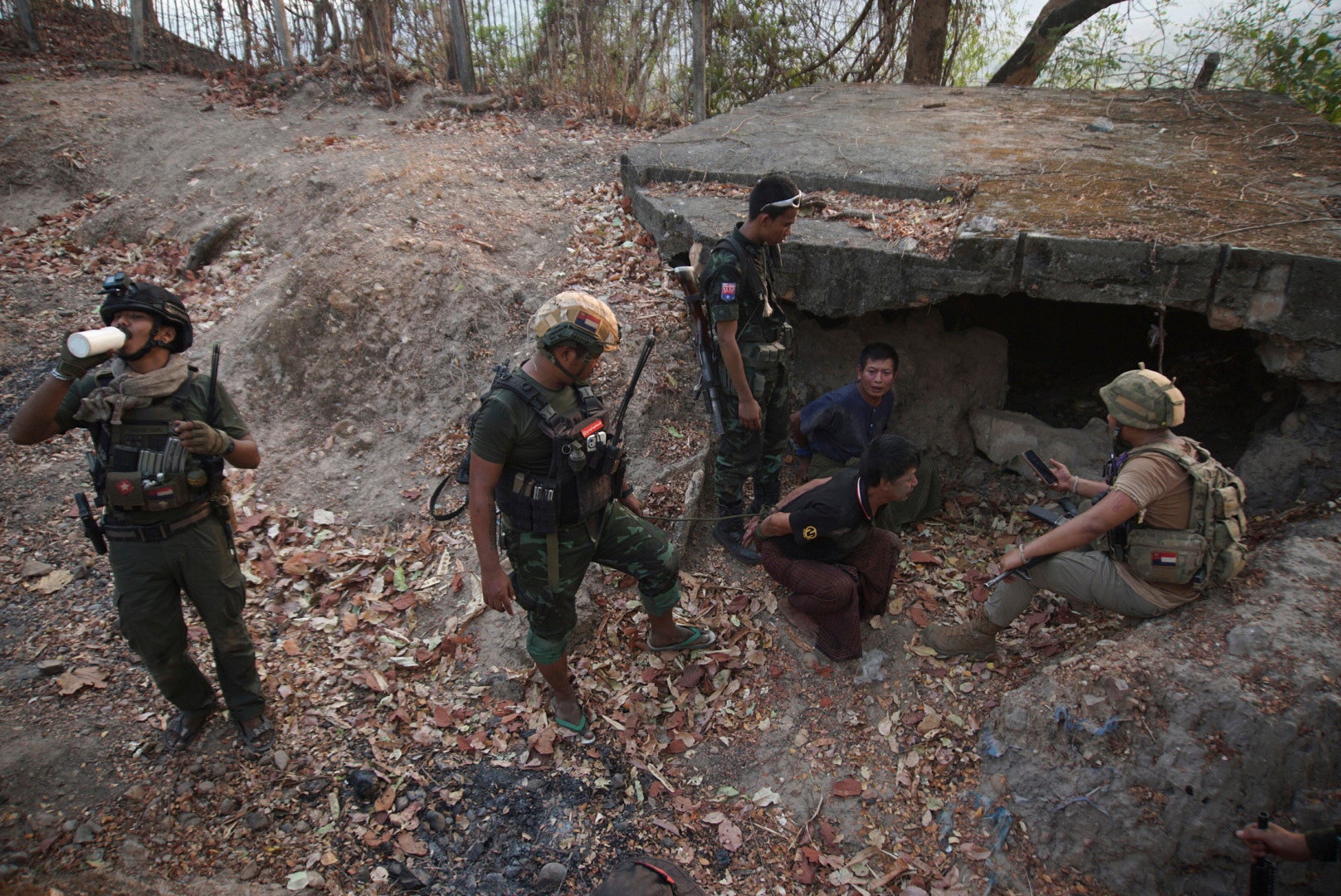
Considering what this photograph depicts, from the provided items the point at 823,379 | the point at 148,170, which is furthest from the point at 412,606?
the point at 148,170

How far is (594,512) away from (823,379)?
264 cm

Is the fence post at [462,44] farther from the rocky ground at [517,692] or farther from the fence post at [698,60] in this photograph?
the rocky ground at [517,692]

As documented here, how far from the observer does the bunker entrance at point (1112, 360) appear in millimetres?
5168

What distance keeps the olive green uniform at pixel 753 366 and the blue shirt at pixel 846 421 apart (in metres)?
0.25

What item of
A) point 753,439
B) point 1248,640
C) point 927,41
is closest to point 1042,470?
point 1248,640

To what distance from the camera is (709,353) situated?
181 inches

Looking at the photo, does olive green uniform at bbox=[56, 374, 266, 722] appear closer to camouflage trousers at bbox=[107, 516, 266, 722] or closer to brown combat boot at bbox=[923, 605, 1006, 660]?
camouflage trousers at bbox=[107, 516, 266, 722]

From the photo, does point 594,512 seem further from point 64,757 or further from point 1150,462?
point 64,757

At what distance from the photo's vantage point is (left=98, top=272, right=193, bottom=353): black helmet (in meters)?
3.01

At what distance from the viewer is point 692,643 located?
411cm

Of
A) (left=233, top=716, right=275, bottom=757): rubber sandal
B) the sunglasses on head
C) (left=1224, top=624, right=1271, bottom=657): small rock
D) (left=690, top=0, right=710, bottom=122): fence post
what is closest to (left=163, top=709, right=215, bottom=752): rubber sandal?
(left=233, top=716, right=275, bottom=757): rubber sandal

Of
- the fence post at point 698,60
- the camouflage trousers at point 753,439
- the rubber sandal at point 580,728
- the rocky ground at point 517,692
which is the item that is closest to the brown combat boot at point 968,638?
the rocky ground at point 517,692

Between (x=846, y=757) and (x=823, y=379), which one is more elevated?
(x=823, y=379)

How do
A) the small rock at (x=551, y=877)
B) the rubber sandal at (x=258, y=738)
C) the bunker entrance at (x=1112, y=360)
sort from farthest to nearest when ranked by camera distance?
the bunker entrance at (x=1112, y=360), the rubber sandal at (x=258, y=738), the small rock at (x=551, y=877)
